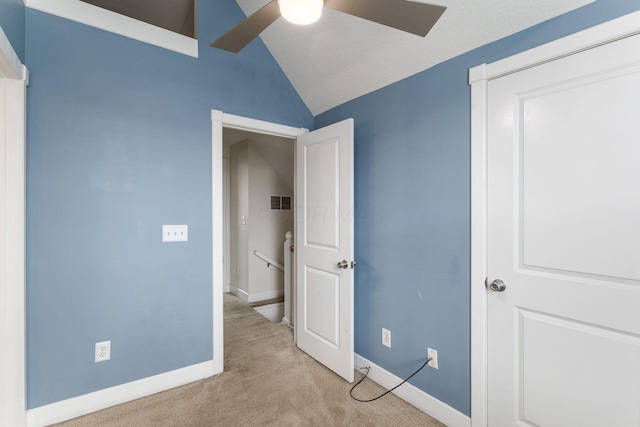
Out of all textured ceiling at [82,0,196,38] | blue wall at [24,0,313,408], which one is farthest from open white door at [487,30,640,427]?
textured ceiling at [82,0,196,38]

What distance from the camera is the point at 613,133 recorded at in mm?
1244

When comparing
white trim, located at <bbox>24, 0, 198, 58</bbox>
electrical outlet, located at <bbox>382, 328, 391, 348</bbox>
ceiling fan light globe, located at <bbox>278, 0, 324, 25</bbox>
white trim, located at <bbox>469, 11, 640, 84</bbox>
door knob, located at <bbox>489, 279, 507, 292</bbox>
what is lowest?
electrical outlet, located at <bbox>382, 328, 391, 348</bbox>

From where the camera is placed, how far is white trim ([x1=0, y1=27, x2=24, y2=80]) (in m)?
1.37

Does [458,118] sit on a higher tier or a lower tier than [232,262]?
higher

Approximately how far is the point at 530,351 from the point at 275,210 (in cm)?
354

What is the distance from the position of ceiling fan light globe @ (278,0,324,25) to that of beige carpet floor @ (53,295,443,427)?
82.4 inches

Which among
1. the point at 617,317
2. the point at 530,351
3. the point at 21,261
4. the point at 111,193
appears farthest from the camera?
the point at 111,193

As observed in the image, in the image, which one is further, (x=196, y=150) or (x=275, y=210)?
(x=275, y=210)

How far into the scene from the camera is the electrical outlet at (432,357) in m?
1.86

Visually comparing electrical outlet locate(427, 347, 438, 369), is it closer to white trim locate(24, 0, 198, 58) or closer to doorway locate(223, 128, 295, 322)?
doorway locate(223, 128, 295, 322)

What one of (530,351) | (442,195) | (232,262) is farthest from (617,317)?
(232,262)

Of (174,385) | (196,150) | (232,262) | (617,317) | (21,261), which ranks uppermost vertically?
(196,150)

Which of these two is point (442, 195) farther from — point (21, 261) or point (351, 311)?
point (21, 261)

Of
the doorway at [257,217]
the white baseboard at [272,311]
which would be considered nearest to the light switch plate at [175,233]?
the doorway at [257,217]
